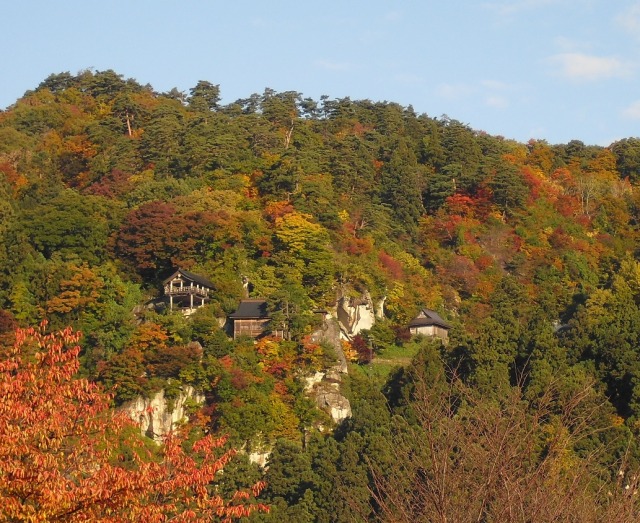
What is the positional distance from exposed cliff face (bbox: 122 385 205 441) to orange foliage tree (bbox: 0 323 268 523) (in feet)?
72.1

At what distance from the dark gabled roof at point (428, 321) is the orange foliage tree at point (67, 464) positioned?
31778 millimetres

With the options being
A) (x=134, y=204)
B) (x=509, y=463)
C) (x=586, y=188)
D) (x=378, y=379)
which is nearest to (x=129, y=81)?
(x=134, y=204)

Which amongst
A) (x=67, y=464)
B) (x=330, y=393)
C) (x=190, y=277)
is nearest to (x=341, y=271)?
(x=190, y=277)

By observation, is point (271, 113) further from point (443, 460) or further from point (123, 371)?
point (443, 460)

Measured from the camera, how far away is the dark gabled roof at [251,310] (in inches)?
1523

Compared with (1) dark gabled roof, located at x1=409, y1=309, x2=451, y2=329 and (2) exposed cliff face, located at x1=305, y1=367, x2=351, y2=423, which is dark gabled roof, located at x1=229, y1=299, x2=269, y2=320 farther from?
(1) dark gabled roof, located at x1=409, y1=309, x2=451, y2=329

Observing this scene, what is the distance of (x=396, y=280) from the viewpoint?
47.0m

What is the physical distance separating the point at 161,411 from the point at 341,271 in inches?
417

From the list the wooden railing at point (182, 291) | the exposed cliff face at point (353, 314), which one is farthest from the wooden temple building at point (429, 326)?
the wooden railing at point (182, 291)

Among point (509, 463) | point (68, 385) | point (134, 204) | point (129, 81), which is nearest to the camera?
point (68, 385)

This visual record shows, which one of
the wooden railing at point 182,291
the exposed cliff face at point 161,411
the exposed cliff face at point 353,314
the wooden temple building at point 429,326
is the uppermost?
the wooden railing at point 182,291

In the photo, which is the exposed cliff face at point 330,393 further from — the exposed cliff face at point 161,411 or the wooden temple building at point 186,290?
the wooden temple building at point 186,290

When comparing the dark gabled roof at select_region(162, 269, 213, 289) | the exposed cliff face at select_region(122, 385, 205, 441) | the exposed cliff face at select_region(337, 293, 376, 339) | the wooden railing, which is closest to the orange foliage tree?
the exposed cliff face at select_region(122, 385, 205, 441)

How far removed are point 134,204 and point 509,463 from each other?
34.6m
